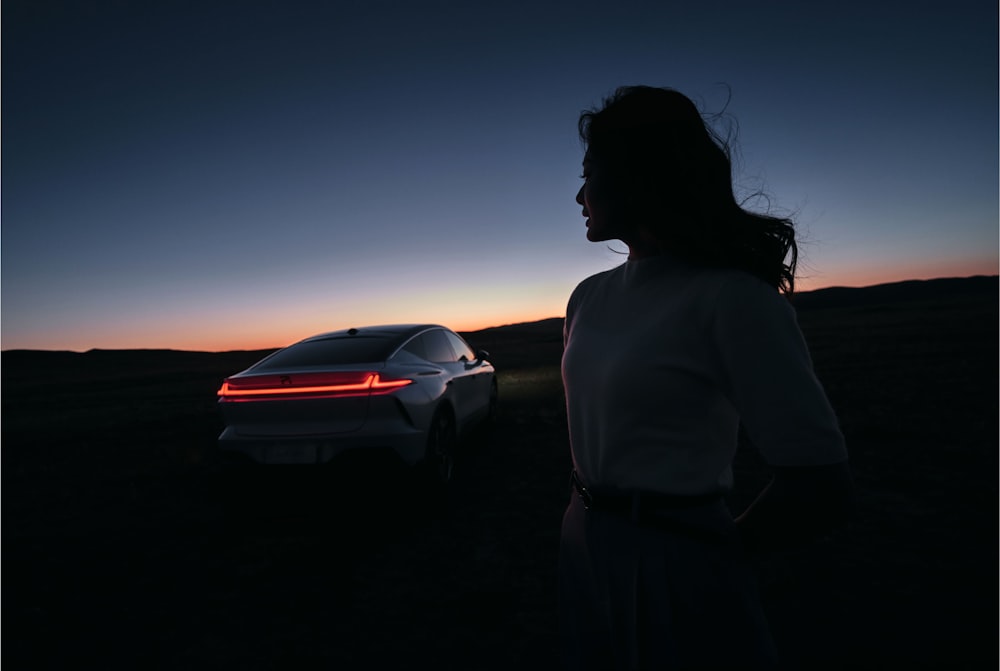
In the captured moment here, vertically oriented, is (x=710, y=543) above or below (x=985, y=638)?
above

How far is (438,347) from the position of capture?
6.11 m

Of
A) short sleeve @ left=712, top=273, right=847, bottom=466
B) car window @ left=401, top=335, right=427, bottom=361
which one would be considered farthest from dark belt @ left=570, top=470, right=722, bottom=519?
car window @ left=401, top=335, right=427, bottom=361

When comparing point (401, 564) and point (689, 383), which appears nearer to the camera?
point (689, 383)

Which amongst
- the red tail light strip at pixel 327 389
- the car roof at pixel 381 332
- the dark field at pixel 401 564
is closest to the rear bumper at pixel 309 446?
the dark field at pixel 401 564

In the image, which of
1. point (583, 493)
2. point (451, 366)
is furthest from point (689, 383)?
point (451, 366)

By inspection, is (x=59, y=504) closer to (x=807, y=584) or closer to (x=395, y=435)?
(x=395, y=435)

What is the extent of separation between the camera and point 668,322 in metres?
0.94

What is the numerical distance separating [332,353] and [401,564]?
213cm

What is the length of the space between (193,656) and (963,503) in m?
5.34

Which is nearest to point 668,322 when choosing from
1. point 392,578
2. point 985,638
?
point 985,638

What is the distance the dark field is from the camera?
260 cm

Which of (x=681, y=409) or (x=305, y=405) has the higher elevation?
(x=681, y=409)

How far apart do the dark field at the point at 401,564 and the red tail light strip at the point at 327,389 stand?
578mm

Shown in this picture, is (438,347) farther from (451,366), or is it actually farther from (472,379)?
(472,379)
